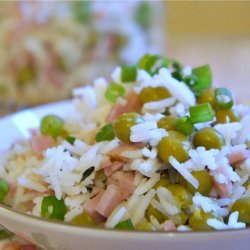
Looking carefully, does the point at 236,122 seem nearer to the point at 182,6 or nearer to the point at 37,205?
the point at 37,205

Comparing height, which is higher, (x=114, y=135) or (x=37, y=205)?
(x=114, y=135)

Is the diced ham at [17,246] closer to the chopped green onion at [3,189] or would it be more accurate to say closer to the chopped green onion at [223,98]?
the chopped green onion at [3,189]

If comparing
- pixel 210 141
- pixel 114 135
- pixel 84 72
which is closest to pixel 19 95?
pixel 84 72

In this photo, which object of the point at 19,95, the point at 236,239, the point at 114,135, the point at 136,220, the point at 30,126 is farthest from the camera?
the point at 19,95

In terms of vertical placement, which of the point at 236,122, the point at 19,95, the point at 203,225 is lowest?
the point at 19,95

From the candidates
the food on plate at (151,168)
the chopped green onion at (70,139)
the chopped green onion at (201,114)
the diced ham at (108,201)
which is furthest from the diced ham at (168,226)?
the chopped green onion at (70,139)

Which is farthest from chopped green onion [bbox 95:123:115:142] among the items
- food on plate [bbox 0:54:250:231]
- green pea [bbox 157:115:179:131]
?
green pea [bbox 157:115:179:131]
